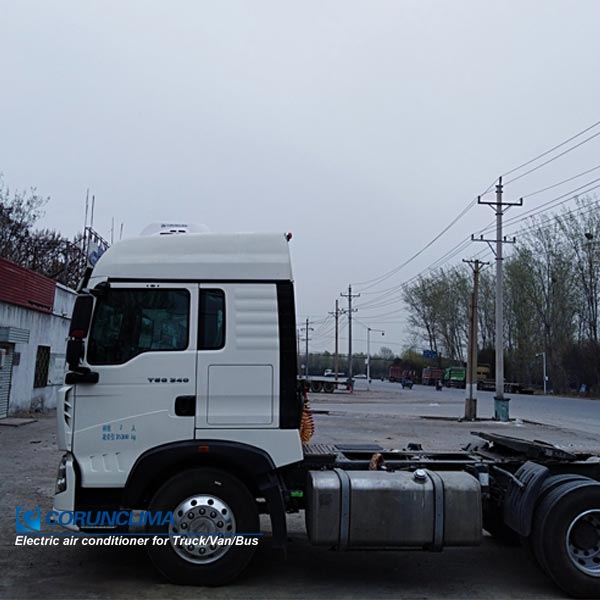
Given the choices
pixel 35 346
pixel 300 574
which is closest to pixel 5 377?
pixel 35 346

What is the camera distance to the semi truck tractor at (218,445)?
19.3 feet

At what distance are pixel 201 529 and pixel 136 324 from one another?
194 centimetres

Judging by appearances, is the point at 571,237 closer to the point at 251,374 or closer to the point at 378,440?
the point at 378,440

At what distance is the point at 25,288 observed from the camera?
20.1 m

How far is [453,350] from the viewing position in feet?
333

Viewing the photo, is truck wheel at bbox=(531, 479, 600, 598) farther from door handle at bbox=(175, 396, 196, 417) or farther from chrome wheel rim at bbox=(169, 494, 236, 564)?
door handle at bbox=(175, 396, 196, 417)

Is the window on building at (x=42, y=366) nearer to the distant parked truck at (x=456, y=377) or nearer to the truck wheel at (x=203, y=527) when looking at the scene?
the truck wheel at (x=203, y=527)

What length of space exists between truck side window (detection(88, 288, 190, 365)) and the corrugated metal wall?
45.1 feet

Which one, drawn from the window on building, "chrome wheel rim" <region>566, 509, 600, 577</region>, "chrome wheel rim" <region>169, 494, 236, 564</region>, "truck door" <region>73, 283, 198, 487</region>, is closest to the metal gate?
the window on building

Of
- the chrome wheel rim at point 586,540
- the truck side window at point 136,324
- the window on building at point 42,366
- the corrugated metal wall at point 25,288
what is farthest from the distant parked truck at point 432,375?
the truck side window at point 136,324

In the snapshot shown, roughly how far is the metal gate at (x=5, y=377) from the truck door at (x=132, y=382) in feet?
48.2

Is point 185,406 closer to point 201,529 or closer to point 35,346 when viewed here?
point 201,529

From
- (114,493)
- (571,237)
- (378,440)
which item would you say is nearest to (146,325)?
(114,493)

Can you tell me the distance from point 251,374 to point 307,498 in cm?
129
